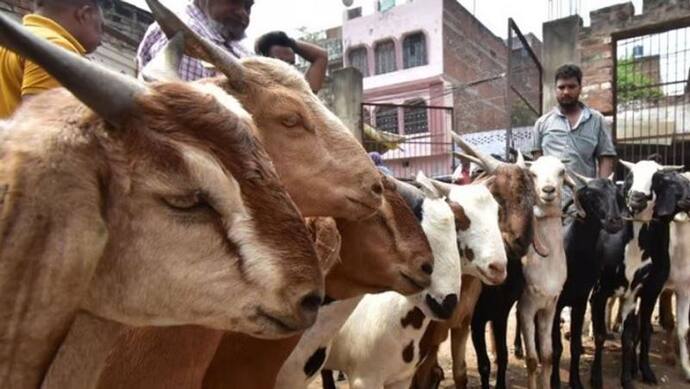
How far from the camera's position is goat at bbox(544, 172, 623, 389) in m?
5.80

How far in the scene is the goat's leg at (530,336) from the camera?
557 centimetres

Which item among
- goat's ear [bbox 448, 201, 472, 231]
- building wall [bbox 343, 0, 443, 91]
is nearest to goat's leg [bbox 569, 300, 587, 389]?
goat's ear [bbox 448, 201, 472, 231]

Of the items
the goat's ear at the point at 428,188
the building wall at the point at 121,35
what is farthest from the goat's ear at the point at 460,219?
the building wall at the point at 121,35

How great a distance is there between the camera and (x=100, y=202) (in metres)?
1.34

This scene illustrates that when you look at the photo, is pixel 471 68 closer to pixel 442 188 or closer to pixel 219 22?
pixel 442 188

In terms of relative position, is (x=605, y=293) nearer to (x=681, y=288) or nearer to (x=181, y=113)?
(x=681, y=288)

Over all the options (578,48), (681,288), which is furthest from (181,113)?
(578,48)

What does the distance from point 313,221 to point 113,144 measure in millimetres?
1633

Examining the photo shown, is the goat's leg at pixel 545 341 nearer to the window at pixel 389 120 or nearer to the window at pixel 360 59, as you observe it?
the window at pixel 389 120

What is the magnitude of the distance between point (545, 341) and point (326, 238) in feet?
11.8

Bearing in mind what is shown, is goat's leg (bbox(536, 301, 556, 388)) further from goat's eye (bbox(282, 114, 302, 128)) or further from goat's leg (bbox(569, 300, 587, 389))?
goat's eye (bbox(282, 114, 302, 128))

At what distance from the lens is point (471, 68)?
83.1 ft

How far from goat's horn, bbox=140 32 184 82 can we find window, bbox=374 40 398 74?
23083mm

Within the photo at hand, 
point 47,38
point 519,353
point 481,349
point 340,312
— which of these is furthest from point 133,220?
point 519,353
